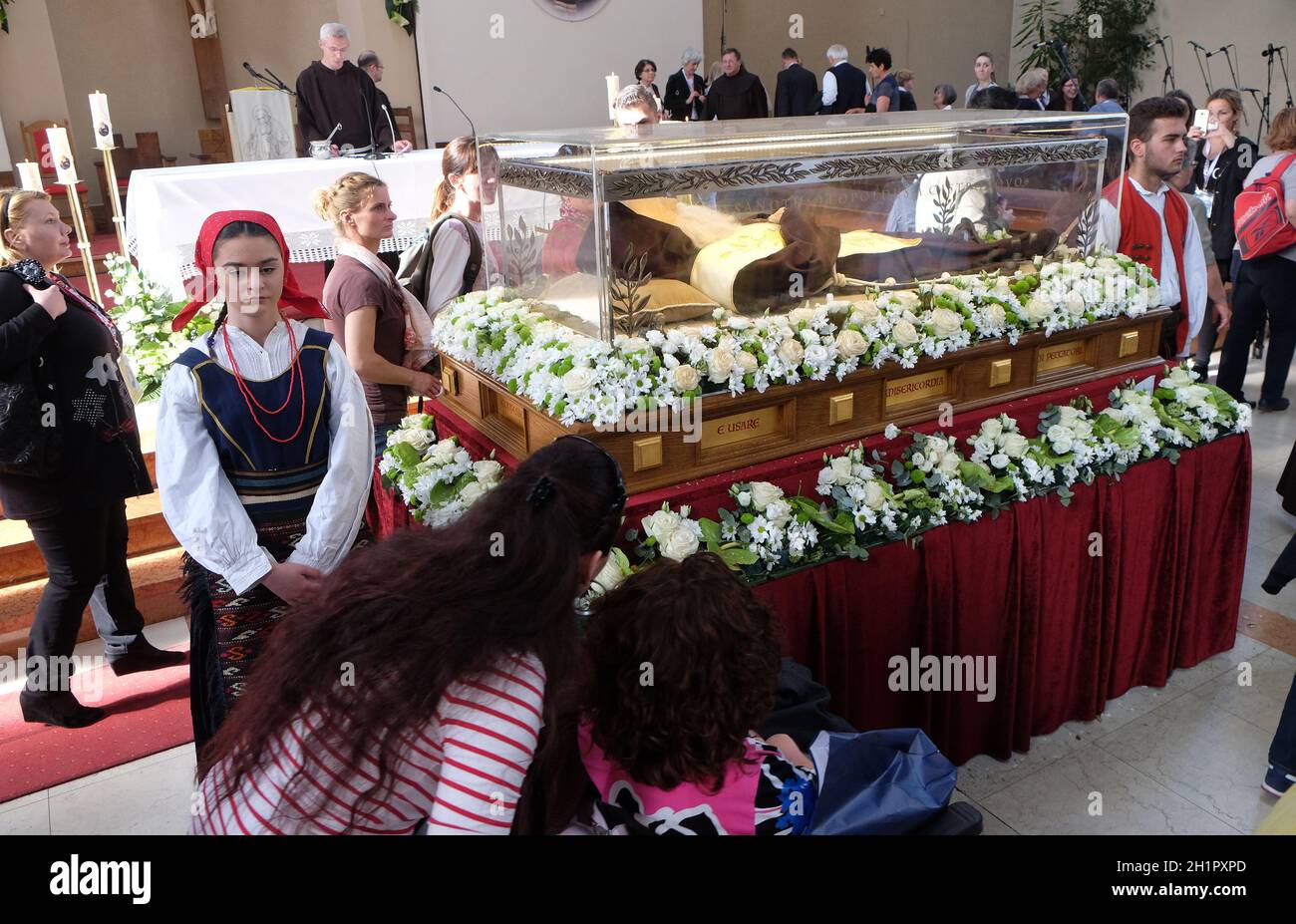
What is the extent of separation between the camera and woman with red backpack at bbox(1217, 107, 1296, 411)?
203 inches

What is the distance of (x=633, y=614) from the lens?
1.63 meters

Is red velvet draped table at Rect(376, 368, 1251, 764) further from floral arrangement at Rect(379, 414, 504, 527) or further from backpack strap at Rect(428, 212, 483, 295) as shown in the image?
backpack strap at Rect(428, 212, 483, 295)

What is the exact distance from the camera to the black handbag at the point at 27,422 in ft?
10.1

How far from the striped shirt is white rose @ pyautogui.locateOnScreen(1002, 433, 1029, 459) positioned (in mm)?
2058

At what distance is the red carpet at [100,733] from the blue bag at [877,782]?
2.45 metres

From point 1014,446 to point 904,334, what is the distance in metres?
0.50

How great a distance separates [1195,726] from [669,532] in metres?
2.12

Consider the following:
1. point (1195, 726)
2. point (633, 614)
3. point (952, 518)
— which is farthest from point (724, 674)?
point (1195, 726)

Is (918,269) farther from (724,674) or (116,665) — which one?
(116,665)

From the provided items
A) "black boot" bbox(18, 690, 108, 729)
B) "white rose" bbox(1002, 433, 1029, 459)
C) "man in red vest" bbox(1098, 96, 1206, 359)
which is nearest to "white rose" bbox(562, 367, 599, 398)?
"white rose" bbox(1002, 433, 1029, 459)

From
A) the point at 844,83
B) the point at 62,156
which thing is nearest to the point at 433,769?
the point at 62,156

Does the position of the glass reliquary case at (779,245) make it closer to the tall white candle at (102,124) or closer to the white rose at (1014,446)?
the white rose at (1014,446)

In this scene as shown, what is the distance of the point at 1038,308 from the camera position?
129 inches

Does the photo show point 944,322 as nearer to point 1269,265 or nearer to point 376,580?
point 376,580
